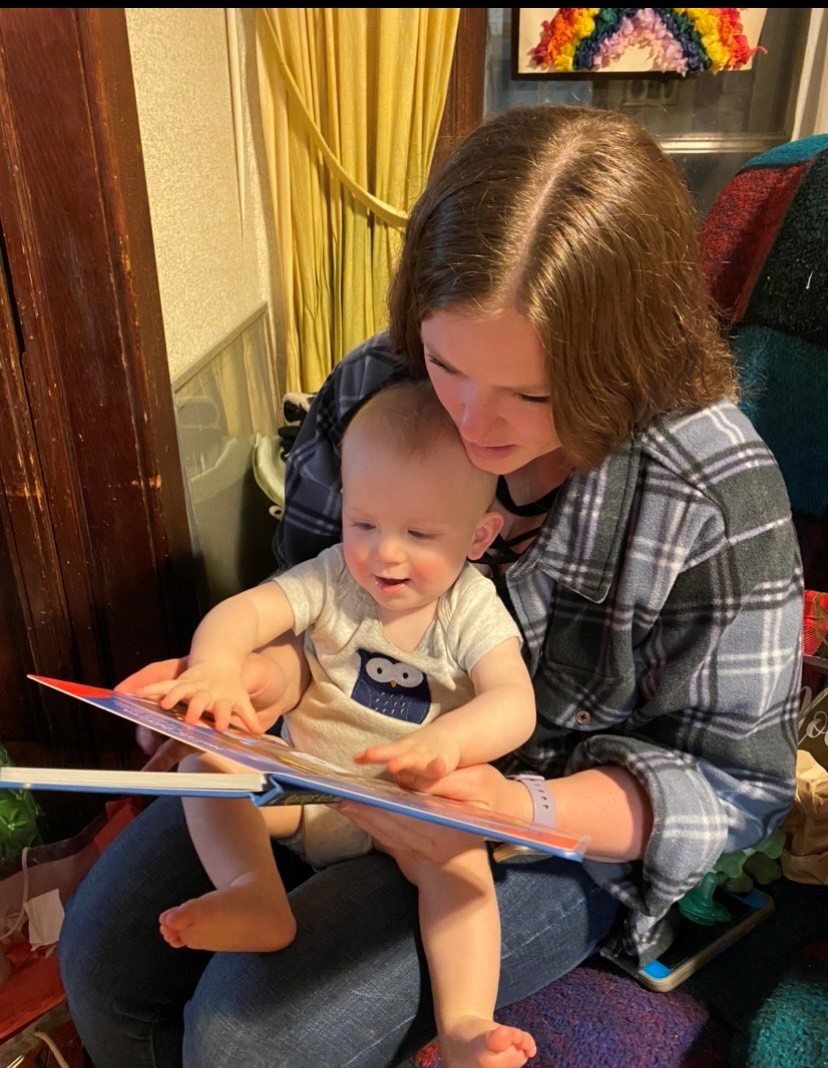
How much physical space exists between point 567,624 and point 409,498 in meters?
0.23

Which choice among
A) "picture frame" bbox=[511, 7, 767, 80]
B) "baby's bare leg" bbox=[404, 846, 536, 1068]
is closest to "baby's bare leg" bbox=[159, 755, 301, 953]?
"baby's bare leg" bbox=[404, 846, 536, 1068]

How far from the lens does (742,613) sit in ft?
2.85

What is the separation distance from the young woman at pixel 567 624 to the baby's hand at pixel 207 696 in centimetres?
7

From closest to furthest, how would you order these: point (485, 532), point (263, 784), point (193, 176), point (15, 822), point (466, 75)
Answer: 1. point (263, 784)
2. point (485, 532)
3. point (15, 822)
4. point (193, 176)
5. point (466, 75)

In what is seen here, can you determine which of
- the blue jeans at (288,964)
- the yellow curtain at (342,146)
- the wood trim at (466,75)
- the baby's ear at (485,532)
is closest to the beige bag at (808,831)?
the blue jeans at (288,964)

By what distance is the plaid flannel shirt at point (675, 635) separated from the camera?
0.87 meters

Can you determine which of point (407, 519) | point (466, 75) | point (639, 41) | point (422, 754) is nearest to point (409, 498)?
point (407, 519)

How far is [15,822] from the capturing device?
1.40m

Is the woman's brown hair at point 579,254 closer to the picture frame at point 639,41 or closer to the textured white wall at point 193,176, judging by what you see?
the textured white wall at point 193,176

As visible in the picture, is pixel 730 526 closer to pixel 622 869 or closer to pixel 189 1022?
pixel 622 869

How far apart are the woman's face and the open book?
0.31 metres

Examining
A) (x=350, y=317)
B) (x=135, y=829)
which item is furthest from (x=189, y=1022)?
(x=350, y=317)

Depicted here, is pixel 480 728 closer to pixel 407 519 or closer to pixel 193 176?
pixel 407 519

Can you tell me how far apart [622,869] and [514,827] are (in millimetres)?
347
